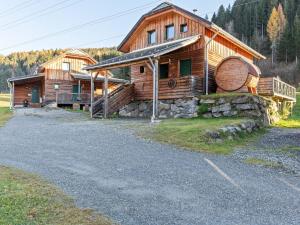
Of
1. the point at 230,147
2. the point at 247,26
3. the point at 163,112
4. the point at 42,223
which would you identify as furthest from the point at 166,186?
the point at 247,26

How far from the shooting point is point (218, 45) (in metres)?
24.2

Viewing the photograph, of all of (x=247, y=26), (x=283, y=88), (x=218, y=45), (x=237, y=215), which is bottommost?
(x=237, y=215)

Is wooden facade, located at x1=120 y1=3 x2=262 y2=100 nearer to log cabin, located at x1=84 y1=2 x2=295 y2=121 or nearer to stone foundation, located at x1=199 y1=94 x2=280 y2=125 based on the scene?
log cabin, located at x1=84 y1=2 x2=295 y2=121

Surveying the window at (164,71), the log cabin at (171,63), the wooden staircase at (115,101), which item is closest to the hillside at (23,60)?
the log cabin at (171,63)

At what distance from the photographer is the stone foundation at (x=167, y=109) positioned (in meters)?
21.1

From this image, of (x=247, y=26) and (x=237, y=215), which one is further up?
(x=247, y=26)

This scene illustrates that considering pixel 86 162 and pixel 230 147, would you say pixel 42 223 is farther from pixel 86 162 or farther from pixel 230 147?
pixel 230 147

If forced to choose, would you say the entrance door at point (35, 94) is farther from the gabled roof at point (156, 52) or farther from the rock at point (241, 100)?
→ the rock at point (241, 100)

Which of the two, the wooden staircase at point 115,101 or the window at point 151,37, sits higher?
the window at point 151,37

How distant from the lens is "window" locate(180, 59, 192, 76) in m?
23.4

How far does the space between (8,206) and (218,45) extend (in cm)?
2049

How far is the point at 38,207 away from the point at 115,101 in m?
18.6

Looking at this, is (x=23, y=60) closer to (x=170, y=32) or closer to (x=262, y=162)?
(x=170, y=32)

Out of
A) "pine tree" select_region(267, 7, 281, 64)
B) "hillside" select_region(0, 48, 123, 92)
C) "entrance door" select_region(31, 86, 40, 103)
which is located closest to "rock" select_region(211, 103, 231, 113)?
"entrance door" select_region(31, 86, 40, 103)
